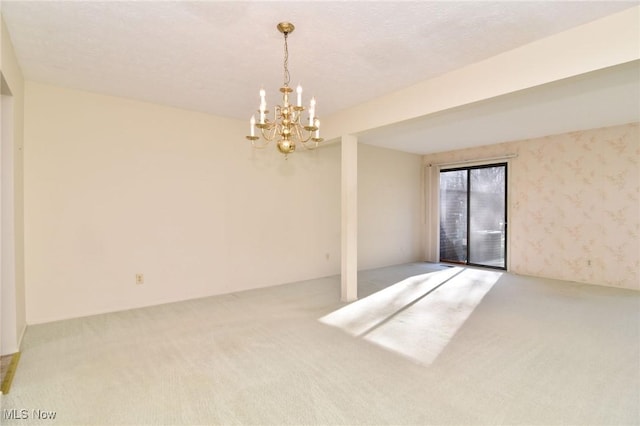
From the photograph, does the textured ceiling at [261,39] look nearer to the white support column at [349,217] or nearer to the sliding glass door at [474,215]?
the white support column at [349,217]

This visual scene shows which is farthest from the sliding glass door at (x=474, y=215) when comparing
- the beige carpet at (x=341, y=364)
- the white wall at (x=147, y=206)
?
the white wall at (x=147, y=206)

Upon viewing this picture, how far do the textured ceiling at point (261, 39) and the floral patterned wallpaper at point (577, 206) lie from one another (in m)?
3.90

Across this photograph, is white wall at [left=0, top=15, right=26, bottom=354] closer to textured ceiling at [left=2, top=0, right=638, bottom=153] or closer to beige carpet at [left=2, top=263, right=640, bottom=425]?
beige carpet at [left=2, top=263, right=640, bottom=425]

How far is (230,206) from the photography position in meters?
4.70

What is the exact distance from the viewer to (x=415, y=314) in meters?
3.69

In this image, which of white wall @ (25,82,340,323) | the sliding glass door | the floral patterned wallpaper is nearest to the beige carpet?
white wall @ (25,82,340,323)

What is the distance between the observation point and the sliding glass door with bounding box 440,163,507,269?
21.3 ft

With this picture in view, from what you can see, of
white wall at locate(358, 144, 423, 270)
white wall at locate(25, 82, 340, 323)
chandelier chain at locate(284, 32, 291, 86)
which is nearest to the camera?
chandelier chain at locate(284, 32, 291, 86)

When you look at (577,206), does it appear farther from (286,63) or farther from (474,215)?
(286,63)

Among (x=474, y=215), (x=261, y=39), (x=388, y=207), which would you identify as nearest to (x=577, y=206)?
(x=474, y=215)

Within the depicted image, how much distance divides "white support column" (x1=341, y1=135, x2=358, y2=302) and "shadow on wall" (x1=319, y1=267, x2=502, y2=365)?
0.28 meters

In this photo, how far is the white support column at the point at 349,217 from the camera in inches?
167

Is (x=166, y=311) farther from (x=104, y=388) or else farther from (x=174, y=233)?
(x=104, y=388)

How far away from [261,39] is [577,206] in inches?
227
